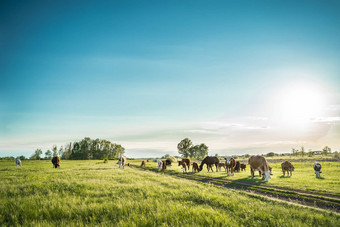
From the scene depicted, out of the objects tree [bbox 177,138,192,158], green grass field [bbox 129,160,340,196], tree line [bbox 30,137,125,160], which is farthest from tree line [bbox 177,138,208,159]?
green grass field [bbox 129,160,340,196]

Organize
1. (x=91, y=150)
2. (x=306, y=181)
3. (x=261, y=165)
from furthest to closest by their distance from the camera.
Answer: (x=91, y=150) < (x=261, y=165) < (x=306, y=181)

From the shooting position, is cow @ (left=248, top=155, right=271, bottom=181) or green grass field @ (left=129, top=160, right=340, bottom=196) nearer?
green grass field @ (left=129, top=160, right=340, bottom=196)

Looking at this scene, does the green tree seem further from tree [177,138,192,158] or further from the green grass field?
the green grass field

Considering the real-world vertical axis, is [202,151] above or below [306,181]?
below

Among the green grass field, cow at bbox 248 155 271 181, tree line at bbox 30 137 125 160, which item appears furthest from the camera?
tree line at bbox 30 137 125 160

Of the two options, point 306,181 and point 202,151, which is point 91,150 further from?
point 306,181

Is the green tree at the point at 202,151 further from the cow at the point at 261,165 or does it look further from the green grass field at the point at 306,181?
the cow at the point at 261,165

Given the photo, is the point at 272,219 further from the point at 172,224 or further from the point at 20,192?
the point at 20,192

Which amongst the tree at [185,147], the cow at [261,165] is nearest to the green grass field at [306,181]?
the cow at [261,165]

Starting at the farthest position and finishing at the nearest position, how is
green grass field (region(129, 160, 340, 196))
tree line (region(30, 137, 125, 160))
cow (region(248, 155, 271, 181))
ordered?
tree line (region(30, 137, 125, 160)), cow (region(248, 155, 271, 181)), green grass field (region(129, 160, 340, 196))

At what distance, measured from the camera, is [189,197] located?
8.70 meters

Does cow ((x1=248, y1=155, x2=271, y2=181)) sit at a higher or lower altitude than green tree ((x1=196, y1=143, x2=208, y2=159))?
higher

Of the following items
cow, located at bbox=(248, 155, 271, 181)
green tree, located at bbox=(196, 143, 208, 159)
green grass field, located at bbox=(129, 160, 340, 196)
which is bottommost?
green tree, located at bbox=(196, 143, 208, 159)

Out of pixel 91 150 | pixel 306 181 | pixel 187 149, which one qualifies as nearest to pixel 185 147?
pixel 187 149
